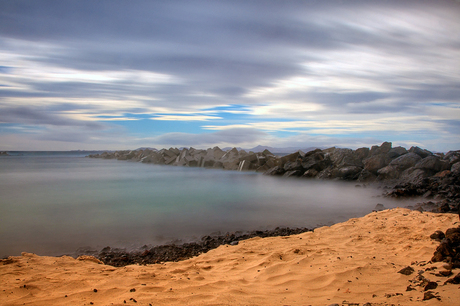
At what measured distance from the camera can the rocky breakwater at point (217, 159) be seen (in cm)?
2658

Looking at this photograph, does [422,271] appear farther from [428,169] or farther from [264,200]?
[428,169]

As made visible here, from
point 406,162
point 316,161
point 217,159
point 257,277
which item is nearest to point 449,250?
point 257,277

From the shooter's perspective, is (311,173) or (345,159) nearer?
(345,159)

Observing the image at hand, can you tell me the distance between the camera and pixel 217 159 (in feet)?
105

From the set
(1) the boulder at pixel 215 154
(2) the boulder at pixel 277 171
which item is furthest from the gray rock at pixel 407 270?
(1) the boulder at pixel 215 154

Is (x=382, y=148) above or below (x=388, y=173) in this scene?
above

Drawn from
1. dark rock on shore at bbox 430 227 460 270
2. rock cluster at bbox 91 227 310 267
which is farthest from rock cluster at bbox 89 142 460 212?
rock cluster at bbox 91 227 310 267

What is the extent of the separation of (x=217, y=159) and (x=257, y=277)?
28.6 m

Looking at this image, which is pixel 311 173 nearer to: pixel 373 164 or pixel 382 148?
pixel 373 164

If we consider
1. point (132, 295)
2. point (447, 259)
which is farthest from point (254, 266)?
point (447, 259)

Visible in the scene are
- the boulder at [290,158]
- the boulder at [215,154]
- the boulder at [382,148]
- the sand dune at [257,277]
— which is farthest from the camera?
the boulder at [215,154]

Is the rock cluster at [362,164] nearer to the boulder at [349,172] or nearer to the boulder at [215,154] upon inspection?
the boulder at [349,172]

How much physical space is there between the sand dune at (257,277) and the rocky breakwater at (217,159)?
1956cm

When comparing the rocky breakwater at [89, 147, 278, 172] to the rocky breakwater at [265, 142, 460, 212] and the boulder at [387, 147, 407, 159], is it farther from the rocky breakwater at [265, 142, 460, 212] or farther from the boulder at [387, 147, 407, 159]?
the boulder at [387, 147, 407, 159]
